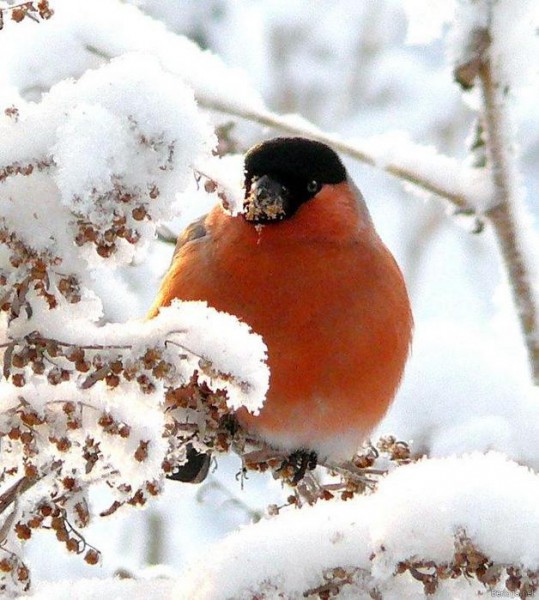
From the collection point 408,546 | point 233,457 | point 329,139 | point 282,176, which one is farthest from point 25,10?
point 233,457

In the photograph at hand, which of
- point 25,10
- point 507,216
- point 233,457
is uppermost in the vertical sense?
point 507,216

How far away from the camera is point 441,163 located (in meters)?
2.51

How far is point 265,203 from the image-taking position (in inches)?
100

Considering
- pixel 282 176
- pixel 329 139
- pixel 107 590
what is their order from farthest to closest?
pixel 282 176 < pixel 329 139 < pixel 107 590

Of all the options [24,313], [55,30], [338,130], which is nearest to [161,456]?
[24,313]

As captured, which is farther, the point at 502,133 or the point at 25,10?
the point at 502,133

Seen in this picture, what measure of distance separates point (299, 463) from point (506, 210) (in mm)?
617

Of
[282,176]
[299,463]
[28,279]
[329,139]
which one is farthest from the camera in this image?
[282,176]

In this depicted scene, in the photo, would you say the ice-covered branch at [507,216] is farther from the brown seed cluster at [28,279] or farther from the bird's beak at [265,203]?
the brown seed cluster at [28,279]

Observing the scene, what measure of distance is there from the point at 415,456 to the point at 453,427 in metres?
0.11

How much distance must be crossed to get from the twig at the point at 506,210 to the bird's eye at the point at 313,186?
18.6 inches

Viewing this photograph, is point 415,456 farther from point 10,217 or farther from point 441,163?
point 10,217

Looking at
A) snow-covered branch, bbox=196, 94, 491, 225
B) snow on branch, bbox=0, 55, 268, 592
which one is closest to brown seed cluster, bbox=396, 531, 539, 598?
snow on branch, bbox=0, 55, 268, 592

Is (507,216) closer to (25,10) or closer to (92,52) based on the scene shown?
(92,52)
